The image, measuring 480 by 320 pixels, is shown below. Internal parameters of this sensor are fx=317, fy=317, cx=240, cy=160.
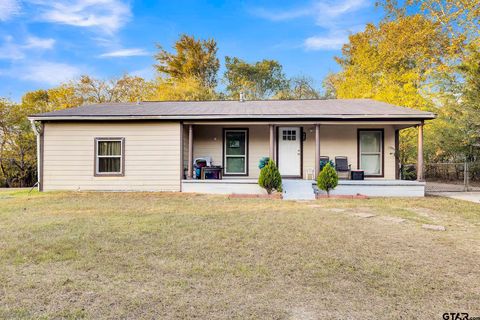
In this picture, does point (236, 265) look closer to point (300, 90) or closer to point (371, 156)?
point (371, 156)

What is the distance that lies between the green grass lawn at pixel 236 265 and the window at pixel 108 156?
13.0ft

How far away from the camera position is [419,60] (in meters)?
17.1

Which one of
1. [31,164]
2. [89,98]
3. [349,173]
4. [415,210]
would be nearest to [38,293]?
[415,210]

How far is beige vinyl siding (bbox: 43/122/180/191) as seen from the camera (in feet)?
33.8

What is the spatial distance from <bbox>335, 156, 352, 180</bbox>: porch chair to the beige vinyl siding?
217 inches

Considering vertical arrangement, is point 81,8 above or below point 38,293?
above

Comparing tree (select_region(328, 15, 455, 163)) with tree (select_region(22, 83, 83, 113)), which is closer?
tree (select_region(328, 15, 455, 163))

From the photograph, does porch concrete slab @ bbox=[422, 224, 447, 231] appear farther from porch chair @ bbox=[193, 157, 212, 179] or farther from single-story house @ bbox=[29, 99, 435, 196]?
porch chair @ bbox=[193, 157, 212, 179]

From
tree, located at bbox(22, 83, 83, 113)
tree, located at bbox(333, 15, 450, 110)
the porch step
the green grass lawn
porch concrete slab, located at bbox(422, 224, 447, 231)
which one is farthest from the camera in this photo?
tree, located at bbox(22, 83, 83, 113)

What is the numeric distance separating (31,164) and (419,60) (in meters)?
22.6

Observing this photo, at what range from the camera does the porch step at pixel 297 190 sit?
9023mm

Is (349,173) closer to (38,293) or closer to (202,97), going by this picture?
(38,293)

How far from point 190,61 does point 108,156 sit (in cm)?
1952

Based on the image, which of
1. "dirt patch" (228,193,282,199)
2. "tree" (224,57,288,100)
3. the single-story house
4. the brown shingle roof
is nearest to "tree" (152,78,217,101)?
"tree" (224,57,288,100)
